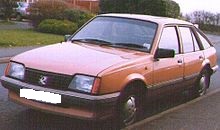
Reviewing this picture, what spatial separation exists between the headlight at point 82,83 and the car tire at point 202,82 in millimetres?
3623

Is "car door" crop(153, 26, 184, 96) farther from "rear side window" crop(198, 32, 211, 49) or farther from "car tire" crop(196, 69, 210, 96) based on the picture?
"rear side window" crop(198, 32, 211, 49)

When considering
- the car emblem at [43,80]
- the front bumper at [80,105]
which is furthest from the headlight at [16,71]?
the car emblem at [43,80]

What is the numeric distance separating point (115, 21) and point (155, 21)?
0.63 m

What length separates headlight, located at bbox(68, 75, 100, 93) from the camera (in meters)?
6.14

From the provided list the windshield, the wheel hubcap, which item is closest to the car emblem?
the wheel hubcap

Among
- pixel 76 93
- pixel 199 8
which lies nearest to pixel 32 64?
pixel 76 93

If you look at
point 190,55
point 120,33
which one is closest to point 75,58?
point 120,33

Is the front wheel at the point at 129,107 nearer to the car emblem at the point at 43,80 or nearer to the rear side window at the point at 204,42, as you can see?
the car emblem at the point at 43,80

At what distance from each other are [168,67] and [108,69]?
170cm

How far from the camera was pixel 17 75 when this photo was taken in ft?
21.7

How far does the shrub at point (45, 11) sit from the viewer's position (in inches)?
1114

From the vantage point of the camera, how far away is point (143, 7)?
3086 centimetres

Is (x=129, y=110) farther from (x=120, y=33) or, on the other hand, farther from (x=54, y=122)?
(x=120, y=33)

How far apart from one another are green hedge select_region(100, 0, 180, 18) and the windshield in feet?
73.3
